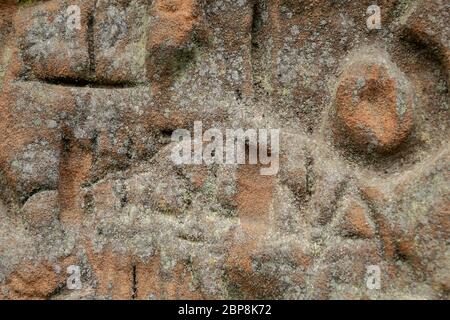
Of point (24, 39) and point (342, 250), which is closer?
point (342, 250)

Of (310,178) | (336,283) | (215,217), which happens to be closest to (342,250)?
(336,283)

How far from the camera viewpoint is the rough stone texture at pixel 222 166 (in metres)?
1.97

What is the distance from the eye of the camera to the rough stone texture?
1969 mm

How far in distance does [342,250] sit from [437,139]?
455mm

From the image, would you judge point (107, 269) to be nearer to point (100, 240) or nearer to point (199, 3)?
point (100, 240)

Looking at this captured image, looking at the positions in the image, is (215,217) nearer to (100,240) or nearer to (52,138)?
(100,240)

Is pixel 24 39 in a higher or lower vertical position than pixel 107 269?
higher

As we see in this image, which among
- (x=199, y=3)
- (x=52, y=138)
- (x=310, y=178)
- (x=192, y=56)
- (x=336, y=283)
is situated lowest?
(x=336, y=283)

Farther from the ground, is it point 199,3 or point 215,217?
point 199,3

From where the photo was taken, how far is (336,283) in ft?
6.38

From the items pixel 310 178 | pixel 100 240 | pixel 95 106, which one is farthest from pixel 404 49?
pixel 100 240

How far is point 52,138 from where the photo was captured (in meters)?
2.09

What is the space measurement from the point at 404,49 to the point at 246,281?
2.89 feet

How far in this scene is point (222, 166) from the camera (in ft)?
6.80
